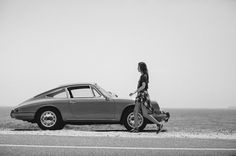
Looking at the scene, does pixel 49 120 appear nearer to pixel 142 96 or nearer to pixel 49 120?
pixel 49 120

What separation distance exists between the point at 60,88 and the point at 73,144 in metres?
4.77

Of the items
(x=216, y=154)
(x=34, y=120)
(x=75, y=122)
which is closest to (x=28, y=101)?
(x=34, y=120)

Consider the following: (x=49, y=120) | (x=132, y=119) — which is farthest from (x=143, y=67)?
(x=49, y=120)

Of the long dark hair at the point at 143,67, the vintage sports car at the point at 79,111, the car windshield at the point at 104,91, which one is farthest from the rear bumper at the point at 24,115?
the long dark hair at the point at 143,67

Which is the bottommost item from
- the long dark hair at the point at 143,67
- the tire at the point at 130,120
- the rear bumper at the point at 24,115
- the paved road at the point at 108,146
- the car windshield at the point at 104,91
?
the paved road at the point at 108,146

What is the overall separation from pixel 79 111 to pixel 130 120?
153 cm

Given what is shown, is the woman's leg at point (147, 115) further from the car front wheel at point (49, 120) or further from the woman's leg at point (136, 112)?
the car front wheel at point (49, 120)

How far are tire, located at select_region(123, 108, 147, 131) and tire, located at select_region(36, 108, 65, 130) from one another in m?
1.85

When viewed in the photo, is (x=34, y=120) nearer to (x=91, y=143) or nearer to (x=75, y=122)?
(x=75, y=122)

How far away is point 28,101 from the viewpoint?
12.0 metres

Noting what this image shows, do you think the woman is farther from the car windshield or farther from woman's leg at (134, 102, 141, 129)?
the car windshield

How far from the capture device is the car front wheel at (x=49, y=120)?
1159cm

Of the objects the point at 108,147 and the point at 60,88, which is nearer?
the point at 108,147

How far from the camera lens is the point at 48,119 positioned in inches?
459
